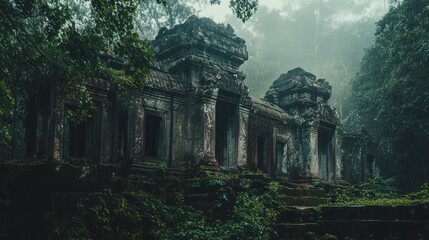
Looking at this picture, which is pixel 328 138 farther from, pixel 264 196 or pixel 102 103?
pixel 102 103

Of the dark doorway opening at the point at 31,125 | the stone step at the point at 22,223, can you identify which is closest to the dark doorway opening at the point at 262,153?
the dark doorway opening at the point at 31,125

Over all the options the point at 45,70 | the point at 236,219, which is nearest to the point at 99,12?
the point at 45,70

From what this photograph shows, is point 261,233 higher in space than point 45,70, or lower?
lower

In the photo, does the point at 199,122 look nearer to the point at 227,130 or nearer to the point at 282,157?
the point at 227,130

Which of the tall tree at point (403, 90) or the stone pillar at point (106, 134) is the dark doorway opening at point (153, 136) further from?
the tall tree at point (403, 90)

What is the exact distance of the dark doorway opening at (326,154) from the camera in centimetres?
1354

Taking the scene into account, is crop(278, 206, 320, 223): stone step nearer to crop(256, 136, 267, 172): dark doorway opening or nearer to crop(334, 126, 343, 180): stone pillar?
crop(256, 136, 267, 172): dark doorway opening

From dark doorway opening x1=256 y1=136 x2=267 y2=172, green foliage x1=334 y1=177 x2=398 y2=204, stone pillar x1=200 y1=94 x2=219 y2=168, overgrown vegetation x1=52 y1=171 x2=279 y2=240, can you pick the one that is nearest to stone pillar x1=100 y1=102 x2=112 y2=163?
overgrown vegetation x1=52 y1=171 x2=279 y2=240

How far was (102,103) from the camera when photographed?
886cm

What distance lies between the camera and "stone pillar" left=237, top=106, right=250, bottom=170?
33.8 ft

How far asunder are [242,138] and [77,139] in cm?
412

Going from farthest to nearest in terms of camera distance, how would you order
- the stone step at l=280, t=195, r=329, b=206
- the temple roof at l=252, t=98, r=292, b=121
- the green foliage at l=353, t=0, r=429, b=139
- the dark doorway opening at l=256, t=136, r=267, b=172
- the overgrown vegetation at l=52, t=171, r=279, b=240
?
1. the green foliage at l=353, t=0, r=429, b=139
2. the dark doorway opening at l=256, t=136, r=267, b=172
3. the temple roof at l=252, t=98, r=292, b=121
4. the stone step at l=280, t=195, r=329, b=206
5. the overgrown vegetation at l=52, t=171, r=279, b=240

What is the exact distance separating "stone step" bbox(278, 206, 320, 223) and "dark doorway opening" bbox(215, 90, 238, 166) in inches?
101

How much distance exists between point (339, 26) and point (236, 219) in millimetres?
44024
